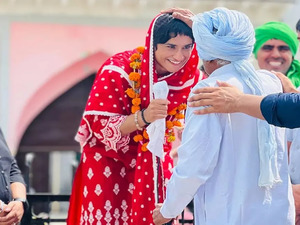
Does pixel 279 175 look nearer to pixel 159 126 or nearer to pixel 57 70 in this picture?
pixel 159 126

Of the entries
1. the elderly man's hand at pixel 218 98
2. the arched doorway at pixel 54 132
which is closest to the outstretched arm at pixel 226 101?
the elderly man's hand at pixel 218 98

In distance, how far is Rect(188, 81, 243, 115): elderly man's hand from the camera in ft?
9.87

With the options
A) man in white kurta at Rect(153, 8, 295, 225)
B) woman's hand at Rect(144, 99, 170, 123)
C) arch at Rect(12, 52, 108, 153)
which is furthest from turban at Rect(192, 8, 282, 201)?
arch at Rect(12, 52, 108, 153)

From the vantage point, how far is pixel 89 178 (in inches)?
165

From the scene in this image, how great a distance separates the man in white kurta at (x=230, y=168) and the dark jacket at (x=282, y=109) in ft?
0.48

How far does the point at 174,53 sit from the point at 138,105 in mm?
325

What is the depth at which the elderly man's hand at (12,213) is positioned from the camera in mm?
4188

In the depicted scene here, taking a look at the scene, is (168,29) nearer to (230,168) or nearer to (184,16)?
(184,16)

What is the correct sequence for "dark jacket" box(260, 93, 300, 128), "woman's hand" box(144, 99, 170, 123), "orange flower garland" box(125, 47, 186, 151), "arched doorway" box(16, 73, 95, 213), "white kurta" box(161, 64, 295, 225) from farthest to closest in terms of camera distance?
"arched doorway" box(16, 73, 95, 213) → "orange flower garland" box(125, 47, 186, 151) → "woman's hand" box(144, 99, 170, 123) → "white kurta" box(161, 64, 295, 225) → "dark jacket" box(260, 93, 300, 128)

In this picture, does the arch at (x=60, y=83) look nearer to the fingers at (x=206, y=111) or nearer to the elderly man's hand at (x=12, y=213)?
the elderly man's hand at (x=12, y=213)

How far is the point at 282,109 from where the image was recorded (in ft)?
9.64

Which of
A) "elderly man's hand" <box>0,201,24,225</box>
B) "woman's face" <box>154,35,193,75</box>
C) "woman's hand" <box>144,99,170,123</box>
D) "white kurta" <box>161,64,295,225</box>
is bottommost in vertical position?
"elderly man's hand" <box>0,201,24,225</box>

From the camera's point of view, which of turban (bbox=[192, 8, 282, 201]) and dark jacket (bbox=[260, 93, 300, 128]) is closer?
dark jacket (bbox=[260, 93, 300, 128])

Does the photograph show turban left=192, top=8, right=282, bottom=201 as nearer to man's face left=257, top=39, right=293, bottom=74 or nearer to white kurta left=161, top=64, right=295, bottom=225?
white kurta left=161, top=64, right=295, bottom=225
